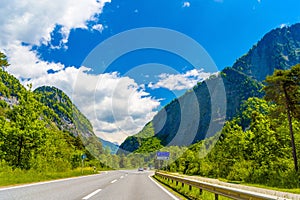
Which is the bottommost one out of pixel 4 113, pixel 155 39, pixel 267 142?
pixel 267 142

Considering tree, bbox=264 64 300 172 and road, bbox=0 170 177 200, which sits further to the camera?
tree, bbox=264 64 300 172

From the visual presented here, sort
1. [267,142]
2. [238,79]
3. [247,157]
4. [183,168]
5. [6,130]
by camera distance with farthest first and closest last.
→ [238,79]
[183,168]
[247,157]
[267,142]
[6,130]

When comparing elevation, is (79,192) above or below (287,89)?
below

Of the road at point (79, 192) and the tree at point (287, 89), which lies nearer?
the road at point (79, 192)

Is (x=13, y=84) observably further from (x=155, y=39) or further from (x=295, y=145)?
(x=295, y=145)

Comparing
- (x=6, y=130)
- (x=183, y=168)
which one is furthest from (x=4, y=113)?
(x=183, y=168)

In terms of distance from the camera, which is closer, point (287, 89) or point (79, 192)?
point (79, 192)

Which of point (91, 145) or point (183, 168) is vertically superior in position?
point (91, 145)

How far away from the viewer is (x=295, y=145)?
97.0ft

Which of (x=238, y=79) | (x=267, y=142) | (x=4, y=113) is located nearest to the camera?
(x=4, y=113)

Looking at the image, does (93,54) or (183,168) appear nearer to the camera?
(93,54)

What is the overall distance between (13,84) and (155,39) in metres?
162

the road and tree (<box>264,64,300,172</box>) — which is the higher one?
tree (<box>264,64,300,172</box>)

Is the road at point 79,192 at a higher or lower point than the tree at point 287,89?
lower
